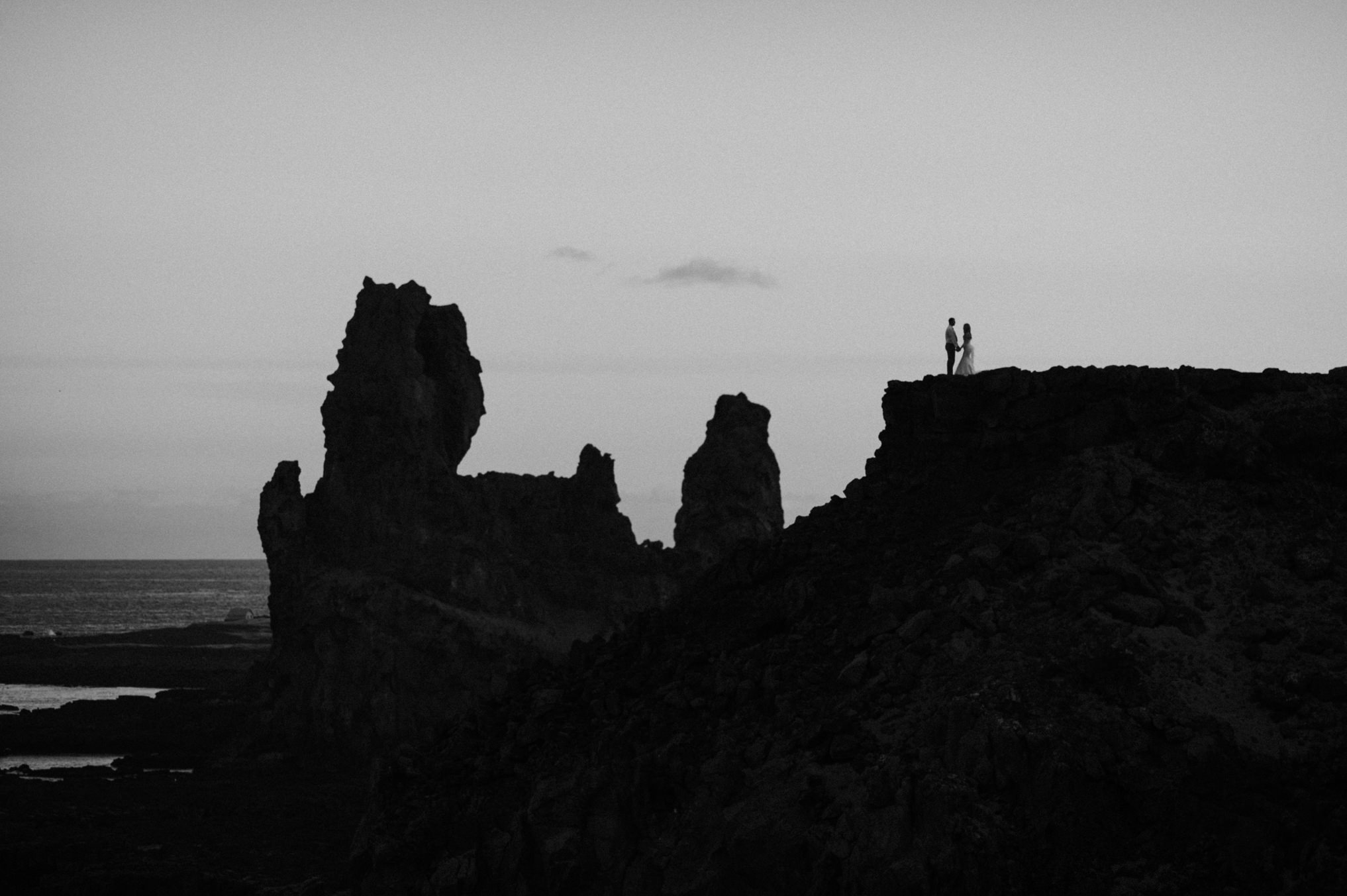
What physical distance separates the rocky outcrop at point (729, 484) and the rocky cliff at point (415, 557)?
166 millimetres

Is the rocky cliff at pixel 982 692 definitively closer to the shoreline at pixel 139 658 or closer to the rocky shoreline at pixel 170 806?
the rocky shoreline at pixel 170 806

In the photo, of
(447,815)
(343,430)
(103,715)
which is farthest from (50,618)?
(447,815)

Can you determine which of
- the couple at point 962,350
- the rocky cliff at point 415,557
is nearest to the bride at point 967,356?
the couple at point 962,350

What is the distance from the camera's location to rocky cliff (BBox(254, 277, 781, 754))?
60531mm

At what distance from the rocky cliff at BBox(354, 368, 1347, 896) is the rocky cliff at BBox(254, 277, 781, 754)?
33601mm

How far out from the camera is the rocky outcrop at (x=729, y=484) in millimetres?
67438

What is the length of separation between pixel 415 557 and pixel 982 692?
43570mm

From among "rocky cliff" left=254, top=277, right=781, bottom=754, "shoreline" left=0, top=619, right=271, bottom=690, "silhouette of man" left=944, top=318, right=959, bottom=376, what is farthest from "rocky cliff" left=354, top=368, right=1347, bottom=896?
"shoreline" left=0, top=619, right=271, bottom=690

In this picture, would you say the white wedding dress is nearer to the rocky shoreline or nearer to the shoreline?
the rocky shoreline

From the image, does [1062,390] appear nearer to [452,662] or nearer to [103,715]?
[452,662]

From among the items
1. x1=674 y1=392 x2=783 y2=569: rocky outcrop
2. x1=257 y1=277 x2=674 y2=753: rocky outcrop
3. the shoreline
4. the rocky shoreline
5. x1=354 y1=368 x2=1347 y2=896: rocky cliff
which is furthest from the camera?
the shoreline

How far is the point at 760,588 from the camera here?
2564 cm

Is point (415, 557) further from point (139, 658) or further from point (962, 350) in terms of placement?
point (139, 658)

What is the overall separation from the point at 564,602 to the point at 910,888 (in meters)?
47.9
